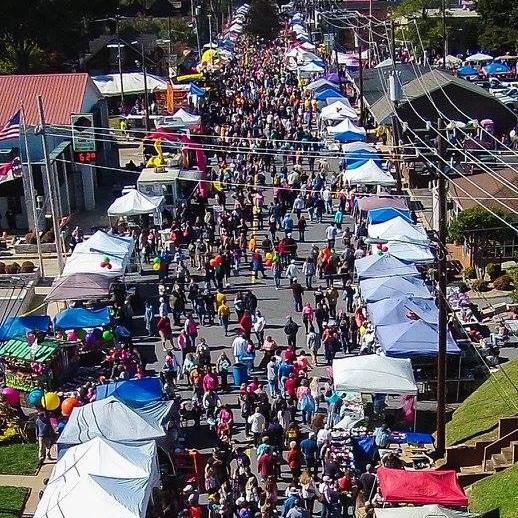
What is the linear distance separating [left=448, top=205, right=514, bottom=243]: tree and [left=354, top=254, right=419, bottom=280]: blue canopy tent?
3.58 meters

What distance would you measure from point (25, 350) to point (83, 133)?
615 inches

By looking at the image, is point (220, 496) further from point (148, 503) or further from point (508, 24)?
point (508, 24)

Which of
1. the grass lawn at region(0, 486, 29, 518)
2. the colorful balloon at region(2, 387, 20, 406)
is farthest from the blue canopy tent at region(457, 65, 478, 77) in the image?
the grass lawn at region(0, 486, 29, 518)

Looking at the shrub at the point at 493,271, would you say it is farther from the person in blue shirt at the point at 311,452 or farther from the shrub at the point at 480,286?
the person in blue shirt at the point at 311,452

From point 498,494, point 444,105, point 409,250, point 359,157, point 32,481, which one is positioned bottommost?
point 32,481

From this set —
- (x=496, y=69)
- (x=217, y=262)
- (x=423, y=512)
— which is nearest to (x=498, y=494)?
(x=423, y=512)

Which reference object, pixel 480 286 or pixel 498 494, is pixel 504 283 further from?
pixel 498 494

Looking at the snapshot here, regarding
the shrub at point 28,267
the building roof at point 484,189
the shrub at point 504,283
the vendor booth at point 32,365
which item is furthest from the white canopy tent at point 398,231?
the shrub at point 28,267

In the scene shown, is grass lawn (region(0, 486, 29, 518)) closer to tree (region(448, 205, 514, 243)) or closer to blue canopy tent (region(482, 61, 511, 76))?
tree (region(448, 205, 514, 243))

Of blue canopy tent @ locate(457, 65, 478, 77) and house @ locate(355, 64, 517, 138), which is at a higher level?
house @ locate(355, 64, 517, 138)

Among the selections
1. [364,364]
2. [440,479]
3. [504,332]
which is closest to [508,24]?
[504,332]

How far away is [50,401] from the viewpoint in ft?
69.1

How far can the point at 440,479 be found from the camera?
16.1 meters

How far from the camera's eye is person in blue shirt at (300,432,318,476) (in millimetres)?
18516
